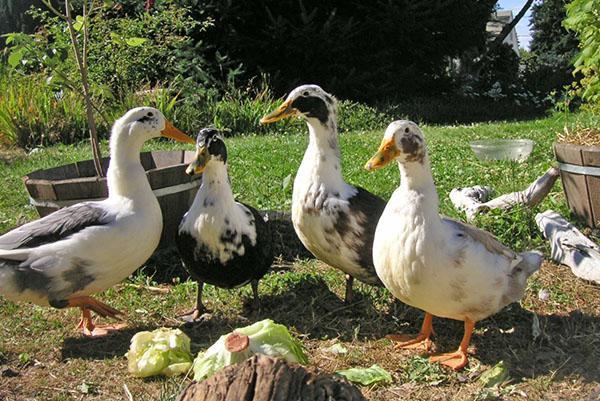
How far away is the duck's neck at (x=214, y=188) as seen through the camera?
3.73 m

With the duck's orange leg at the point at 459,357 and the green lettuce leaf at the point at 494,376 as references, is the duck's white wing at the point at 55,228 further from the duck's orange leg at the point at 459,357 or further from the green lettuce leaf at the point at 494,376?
the green lettuce leaf at the point at 494,376

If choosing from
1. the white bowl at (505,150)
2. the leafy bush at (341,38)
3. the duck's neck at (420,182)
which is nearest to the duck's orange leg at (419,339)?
the duck's neck at (420,182)

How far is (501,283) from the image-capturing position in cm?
316

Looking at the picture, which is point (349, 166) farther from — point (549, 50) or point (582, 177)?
point (549, 50)

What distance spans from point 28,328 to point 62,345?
34cm

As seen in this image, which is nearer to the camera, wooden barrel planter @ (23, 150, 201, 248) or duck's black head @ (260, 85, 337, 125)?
duck's black head @ (260, 85, 337, 125)

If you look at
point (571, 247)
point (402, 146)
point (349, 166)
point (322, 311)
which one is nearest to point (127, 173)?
point (322, 311)

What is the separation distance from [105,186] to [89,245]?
2.96 feet

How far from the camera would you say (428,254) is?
9.85 feet

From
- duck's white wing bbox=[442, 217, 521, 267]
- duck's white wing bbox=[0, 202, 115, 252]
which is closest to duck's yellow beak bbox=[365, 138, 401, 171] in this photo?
duck's white wing bbox=[442, 217, 521, 267]

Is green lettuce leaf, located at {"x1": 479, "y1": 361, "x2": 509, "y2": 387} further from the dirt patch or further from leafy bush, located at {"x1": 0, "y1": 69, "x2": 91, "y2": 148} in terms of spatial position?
leafy bush, located at {"x1": 0, "y1": 69, "x2": 91, "y2": 148}

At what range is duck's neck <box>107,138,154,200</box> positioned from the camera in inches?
145

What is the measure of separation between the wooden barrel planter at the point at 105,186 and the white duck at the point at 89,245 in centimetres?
57

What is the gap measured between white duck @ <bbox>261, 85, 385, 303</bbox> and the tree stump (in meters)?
1.65
